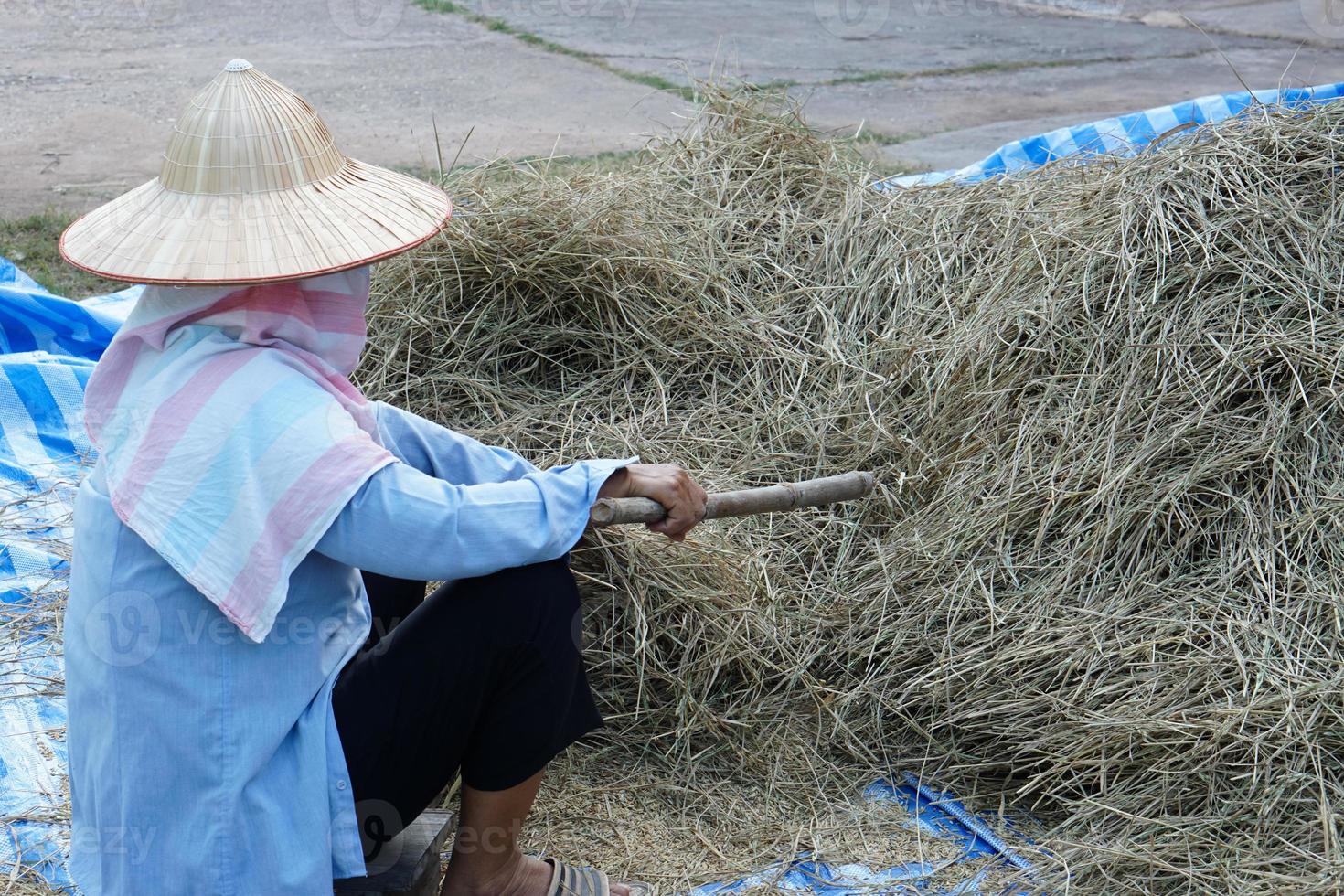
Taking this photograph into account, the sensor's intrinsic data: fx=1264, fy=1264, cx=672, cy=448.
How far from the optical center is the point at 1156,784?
167 cm

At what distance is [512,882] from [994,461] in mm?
1078

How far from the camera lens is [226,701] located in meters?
1.27

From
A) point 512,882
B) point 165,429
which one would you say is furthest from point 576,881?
point 165,429

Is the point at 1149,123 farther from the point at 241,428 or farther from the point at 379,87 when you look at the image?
the point at 379,87

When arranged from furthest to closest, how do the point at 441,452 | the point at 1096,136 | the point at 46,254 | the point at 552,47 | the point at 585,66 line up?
the point at 552,47 < the point at 585,66 < the point at 46,254 < the point at 1096,136 < the point at 441,452

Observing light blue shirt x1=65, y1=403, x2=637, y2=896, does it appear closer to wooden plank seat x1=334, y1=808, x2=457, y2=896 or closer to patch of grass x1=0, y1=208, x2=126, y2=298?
wooden plank seat x1=334, y1=808, x2=457, y2=896

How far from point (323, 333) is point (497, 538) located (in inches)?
11.4

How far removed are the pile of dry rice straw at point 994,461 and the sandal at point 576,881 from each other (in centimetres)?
17

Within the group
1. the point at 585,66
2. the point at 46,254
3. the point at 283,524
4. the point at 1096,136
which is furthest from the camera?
the point at 585,66

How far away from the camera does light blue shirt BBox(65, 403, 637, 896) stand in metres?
1.26

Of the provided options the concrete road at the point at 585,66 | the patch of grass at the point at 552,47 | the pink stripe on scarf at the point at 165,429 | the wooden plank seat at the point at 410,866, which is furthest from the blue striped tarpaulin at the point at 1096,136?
the patch of grass at the point at 552,47

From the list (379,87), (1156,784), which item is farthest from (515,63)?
(1156,784)

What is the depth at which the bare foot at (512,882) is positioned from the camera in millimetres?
1523

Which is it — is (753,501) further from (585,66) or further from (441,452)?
(585,66)
